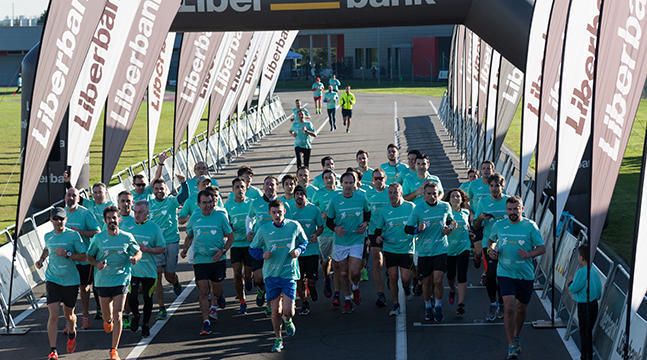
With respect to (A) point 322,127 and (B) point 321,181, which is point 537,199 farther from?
(A) point 322,127

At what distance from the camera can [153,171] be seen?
26.6 m

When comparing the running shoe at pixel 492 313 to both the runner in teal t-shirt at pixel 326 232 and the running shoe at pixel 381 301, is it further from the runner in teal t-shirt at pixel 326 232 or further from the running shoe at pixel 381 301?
the runner in teal t-shirt at pixel 326 232

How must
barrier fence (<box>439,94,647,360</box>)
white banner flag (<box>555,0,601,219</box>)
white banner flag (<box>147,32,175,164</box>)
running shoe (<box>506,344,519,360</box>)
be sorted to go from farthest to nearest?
1. white banner flag (<box>147,32,175,164</box>)
2. white banner flag (<box>555,0,601,219</box>)
3. running shoe (<box>506,344,519,360</box>)
4. barrier fence (<box>439,94,647,360</box>)

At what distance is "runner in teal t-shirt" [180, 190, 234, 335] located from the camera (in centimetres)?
1320

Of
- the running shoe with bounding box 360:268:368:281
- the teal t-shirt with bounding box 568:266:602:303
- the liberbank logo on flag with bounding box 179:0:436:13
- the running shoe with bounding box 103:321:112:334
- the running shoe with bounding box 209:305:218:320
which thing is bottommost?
the running shoe with bounding box 360:268:368:281

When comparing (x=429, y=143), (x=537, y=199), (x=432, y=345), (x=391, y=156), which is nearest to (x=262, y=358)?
(x=432, y=345)

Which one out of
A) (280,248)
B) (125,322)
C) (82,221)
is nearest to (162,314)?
(125,322)

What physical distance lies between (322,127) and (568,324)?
105 ft

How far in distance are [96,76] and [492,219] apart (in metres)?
6.08

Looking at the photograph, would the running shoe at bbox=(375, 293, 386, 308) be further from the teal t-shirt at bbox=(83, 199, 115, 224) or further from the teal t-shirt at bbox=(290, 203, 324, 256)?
the teal t-shirt at bbox=(83, 199, 115, 224)

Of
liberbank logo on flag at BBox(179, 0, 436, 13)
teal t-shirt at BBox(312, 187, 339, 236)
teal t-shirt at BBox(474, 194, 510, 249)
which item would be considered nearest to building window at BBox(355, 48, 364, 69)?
→ liberbank logo on flag at BBox(179, 0, 436, 13)

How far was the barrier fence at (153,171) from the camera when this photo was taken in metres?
14.9

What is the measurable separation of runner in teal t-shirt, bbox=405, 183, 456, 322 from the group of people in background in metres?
0.01

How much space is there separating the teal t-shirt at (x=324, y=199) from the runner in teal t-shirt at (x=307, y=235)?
2.56 ft
